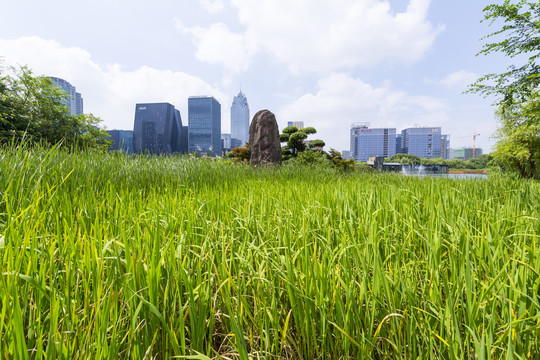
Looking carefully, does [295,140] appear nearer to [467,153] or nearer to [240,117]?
[467,153]

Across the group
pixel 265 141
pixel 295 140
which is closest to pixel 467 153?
pixel 295 140

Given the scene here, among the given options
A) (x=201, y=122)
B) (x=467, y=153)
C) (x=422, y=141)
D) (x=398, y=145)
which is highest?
(x=201, y=122)

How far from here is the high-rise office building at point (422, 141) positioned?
121812 mm

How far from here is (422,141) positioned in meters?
125

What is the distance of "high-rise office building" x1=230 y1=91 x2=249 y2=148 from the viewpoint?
5679 inches

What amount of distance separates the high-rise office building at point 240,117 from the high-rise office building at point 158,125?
7874 cm

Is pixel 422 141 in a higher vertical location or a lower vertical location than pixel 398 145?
higher

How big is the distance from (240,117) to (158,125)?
92.6 meters

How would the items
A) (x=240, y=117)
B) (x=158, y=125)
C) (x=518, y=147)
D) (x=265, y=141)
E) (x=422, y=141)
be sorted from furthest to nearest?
1. (x=240, y=117)
2. (x=422, y=141)
3. (x=158, y=125)
4. (x=518, y=147)
5. (x=265, y=141)

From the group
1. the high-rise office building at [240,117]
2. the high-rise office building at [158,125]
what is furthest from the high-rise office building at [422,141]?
the high-rise office building at [158,125]

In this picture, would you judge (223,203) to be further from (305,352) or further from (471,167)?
(471,167)

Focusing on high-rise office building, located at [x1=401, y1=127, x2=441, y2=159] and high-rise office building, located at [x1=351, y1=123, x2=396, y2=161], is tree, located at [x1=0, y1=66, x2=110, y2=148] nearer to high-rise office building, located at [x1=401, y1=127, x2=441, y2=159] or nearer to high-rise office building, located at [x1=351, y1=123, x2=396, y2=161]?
high-rise office building, located at [x1=351, y1=123, x2=396, y2=161]

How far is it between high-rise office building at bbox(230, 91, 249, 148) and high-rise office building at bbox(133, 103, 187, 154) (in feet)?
258

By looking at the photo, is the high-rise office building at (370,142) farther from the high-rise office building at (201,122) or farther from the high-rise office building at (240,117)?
the high-rise office building at (201,122)
